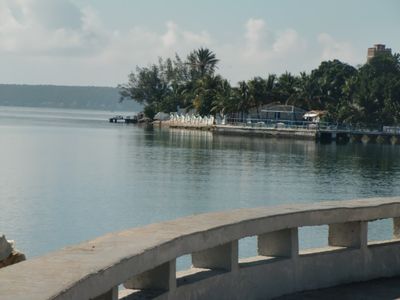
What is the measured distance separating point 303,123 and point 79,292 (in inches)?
6021

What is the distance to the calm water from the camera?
140 feet

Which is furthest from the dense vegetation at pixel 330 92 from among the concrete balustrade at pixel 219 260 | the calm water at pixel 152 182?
the concrete balustrade at pixel 219 260

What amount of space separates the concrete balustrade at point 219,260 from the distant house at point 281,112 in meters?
150

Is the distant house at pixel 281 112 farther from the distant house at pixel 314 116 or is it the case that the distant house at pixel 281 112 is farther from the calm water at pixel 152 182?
the calm water at pixel 152 182

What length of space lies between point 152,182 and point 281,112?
96435 millimetres

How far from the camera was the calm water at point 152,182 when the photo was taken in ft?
140

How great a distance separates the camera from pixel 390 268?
952cm

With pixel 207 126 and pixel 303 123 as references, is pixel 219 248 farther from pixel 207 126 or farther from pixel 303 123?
pixel 207 126

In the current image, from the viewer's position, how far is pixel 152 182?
66.2 m

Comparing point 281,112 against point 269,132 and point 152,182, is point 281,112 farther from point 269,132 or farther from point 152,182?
point 152,182

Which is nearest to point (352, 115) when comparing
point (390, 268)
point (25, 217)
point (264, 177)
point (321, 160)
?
point (321, 160)

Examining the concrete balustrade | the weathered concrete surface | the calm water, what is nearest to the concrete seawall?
the calm water

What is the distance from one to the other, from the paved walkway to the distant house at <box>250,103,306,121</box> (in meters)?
151

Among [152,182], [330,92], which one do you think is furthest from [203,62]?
[152,182]
